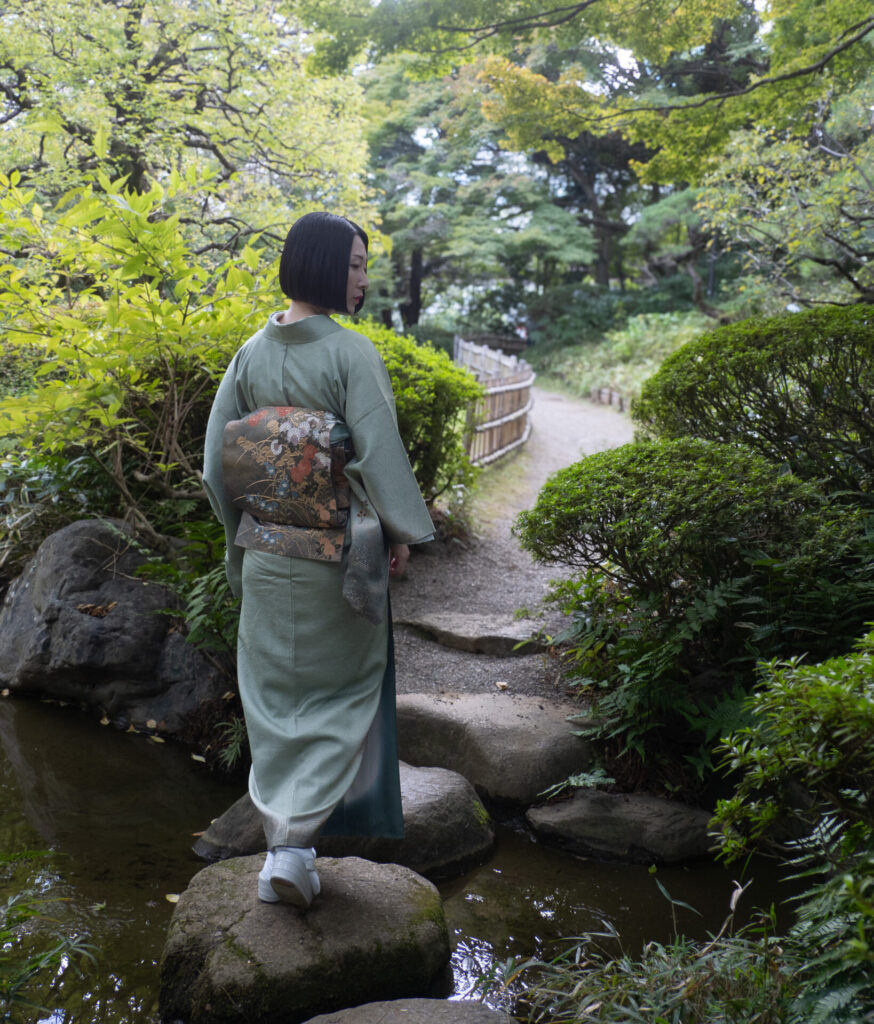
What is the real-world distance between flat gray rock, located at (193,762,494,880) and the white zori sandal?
766 mm

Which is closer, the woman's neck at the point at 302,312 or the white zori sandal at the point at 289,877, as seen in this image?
the white zori sandal at the point at 289,877

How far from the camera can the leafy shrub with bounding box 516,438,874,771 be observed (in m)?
3.65

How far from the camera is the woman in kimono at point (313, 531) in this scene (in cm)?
268

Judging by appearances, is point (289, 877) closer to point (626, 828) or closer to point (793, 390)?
point (626, 828)

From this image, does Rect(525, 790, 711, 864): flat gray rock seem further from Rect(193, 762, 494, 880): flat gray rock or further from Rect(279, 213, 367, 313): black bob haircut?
Rect(279, 213, 367, 313): black bob haircut

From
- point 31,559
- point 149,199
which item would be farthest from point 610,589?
point 31,559

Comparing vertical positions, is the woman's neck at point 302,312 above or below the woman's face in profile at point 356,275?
below

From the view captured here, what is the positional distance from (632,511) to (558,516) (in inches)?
14.8

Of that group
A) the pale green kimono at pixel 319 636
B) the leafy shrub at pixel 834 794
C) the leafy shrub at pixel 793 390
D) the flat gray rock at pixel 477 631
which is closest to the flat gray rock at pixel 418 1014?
the pale green kimono at pixel 319 636

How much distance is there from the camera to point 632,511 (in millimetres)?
3803

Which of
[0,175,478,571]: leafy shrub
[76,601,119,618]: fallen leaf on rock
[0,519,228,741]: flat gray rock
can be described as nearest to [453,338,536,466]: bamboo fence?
[0,175,478,571]: leafy shrub

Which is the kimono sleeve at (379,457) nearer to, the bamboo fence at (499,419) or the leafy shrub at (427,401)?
the leafy shrub at (427,401)

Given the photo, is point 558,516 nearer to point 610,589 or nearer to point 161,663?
point 610,589

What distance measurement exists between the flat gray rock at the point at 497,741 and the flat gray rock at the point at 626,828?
7.6 inches
